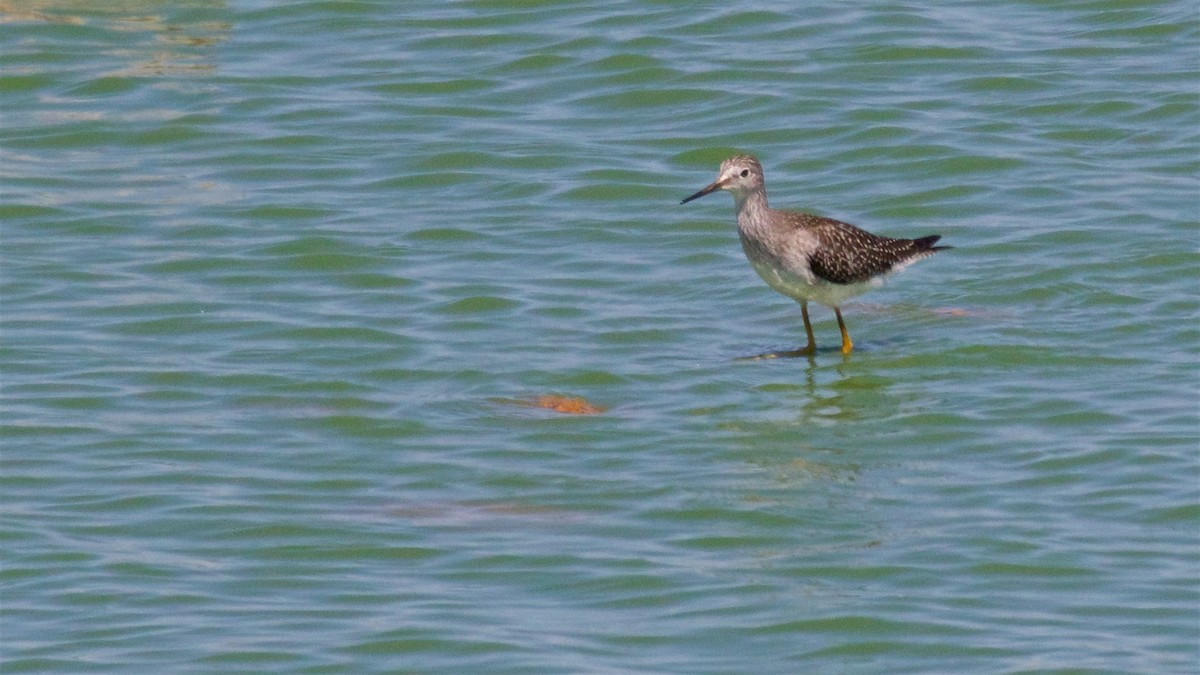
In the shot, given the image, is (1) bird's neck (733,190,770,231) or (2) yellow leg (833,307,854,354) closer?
(2) yellow leg (833,307,854,354)

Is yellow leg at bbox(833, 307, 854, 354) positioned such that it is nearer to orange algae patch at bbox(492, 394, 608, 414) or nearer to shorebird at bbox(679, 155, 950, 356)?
shorebird at bbox(679, 155, 950, 356)

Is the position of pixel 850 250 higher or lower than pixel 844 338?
higher

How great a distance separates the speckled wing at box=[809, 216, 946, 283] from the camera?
13016 millimetres

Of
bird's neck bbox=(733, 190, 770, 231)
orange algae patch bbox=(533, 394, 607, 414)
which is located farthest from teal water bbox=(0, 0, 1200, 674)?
bird's neck bbox=(733, 190, 770, 231)

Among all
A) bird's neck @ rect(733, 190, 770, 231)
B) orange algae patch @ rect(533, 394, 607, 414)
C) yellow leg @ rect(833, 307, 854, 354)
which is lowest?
yellow leg @ rect(833, 307, 854, 354)

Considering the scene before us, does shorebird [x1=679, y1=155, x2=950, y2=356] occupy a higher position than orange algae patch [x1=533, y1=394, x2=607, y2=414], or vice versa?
shorebird [x1=679, y1=155, x2=950, y2=356]

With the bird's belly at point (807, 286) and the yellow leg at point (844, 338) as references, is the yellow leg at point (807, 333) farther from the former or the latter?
the yellow leg at point (844, 338)

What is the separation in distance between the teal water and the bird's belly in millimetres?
354

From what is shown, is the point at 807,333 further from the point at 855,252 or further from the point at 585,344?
the point at 585,344

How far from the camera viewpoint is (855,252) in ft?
43.3

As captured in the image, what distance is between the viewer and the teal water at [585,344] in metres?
9.27

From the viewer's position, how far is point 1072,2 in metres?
19.2

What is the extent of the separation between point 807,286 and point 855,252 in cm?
38

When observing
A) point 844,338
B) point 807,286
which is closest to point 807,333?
point 844,338
